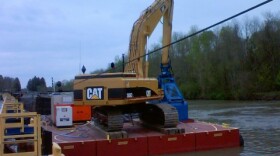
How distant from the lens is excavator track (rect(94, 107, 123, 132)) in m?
Answer: 14.8

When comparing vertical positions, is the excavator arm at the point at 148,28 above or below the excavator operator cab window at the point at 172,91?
above

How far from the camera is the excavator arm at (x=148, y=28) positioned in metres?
20.5

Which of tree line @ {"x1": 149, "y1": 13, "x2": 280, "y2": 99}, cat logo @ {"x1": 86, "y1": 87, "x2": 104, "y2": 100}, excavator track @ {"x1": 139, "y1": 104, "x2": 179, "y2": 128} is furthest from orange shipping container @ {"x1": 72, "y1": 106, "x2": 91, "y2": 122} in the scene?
tree line @ {"x1": 149, "y1": 13, "x2": 280, "y2": 99}

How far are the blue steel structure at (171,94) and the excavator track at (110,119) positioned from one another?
435cm

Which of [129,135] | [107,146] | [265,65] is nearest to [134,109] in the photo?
[129,135]

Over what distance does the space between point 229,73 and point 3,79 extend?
4327cm

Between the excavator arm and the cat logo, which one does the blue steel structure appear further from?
the cat logo

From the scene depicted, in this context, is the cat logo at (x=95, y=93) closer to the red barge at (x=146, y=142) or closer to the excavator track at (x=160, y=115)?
the red barge at (x=146, y=142)

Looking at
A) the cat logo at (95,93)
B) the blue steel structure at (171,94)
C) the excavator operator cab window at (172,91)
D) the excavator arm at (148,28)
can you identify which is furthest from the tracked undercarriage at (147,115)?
the excavator arm at (148,28)

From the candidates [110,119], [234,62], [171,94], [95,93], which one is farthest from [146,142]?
[234,62]

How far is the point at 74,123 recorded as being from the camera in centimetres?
2028

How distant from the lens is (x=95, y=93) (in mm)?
14945

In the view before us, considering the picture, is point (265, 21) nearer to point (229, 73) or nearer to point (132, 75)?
point (229, 73)

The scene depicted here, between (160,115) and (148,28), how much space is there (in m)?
6.18
